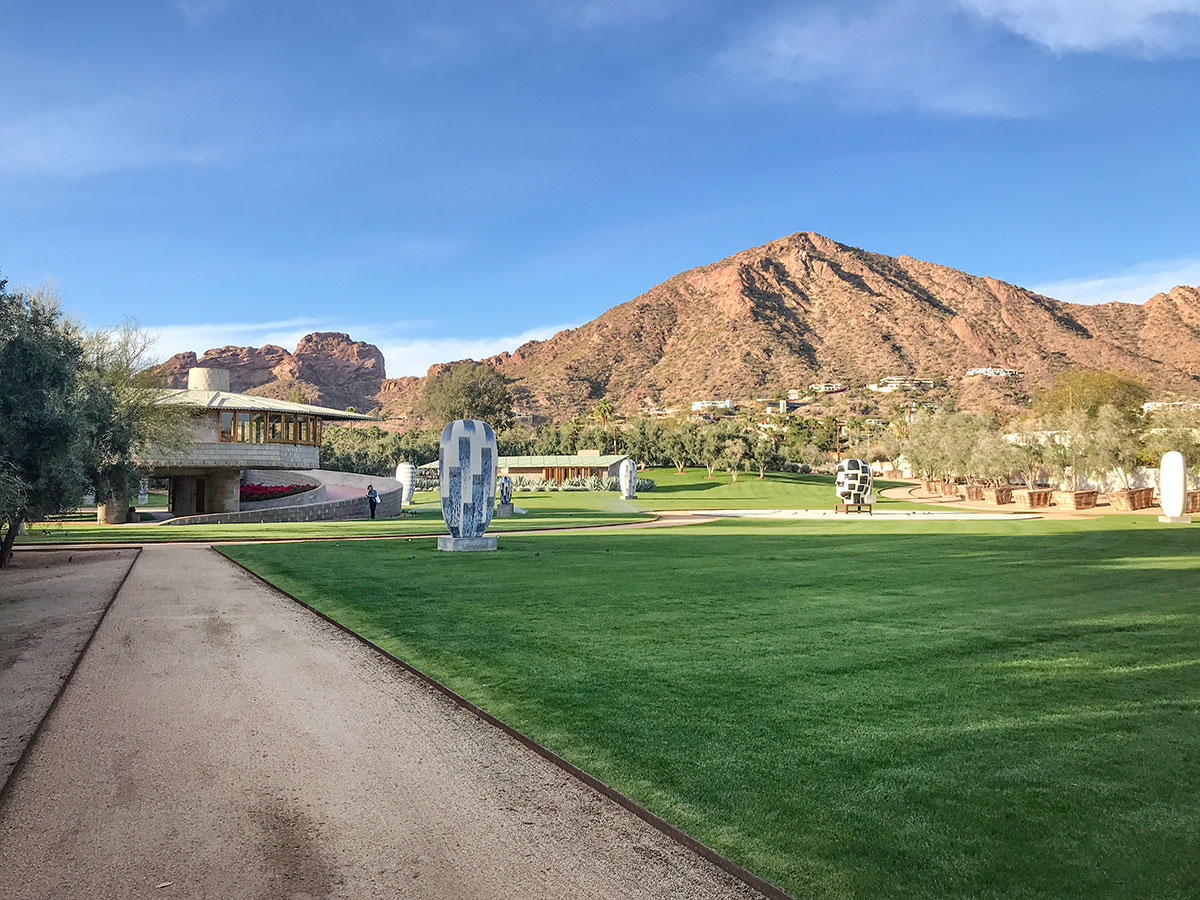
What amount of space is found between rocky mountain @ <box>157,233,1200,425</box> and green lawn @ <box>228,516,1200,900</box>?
11880 cm

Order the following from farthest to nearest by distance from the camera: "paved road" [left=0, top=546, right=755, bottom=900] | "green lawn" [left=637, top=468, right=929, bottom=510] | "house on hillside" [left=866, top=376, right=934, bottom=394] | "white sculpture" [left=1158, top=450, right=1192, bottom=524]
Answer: "house on hillside" [left=866, top=376, right=934, bottom=394] → "green lawn" [left=637, top=468, right=929, bottom=510] → "white sculpture" [left=1158, top=450, right=1192, bottom=524] → "paved road" [left=0, top=546, right=755, bottom=900]

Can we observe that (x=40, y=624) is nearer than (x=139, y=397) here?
Yes

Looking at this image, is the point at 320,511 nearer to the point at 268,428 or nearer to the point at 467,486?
the point at 268,428

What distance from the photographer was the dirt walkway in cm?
671

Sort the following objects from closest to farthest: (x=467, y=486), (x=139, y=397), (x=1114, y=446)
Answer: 1. (x=467, y=486)
2. (x=139, y=397)
3. (x=1114, y=446)

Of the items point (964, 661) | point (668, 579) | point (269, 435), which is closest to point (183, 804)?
point (964, 661)

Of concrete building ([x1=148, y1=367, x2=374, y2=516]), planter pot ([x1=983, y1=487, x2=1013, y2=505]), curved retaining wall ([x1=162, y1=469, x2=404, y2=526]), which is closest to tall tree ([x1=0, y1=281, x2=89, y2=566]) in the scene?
curved retaining wall ([x1=162, y1=469, x2=404, y2=526])

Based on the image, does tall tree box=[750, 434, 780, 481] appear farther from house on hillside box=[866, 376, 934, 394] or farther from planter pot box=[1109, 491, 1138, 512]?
house on hillside box=[866, 376, 934, 394]

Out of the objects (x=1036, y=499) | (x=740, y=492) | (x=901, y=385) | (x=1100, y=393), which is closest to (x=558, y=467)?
(x=740, y=492)

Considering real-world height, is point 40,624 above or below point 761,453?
below

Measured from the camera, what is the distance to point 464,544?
20500mm

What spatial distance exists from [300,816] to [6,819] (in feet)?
5.64

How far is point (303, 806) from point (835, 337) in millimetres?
150054

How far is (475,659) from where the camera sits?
822 centimetres
